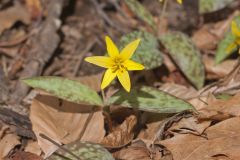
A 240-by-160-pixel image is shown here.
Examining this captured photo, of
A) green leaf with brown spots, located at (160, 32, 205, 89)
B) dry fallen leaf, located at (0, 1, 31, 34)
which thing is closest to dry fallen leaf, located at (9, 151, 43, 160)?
green leaf with brown spots, located at (160, 32, 205, 89)

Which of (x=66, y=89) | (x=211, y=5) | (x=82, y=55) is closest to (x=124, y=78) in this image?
(x=66, y=89)

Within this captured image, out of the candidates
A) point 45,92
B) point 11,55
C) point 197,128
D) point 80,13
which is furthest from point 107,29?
point 197,128

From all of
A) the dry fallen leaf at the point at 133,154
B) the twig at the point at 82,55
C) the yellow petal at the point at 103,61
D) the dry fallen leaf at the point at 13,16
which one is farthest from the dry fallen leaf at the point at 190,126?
the dry fallen leaf at the point at 13,16

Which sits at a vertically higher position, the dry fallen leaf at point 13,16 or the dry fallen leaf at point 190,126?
the dry fallen leaf at point 13,16

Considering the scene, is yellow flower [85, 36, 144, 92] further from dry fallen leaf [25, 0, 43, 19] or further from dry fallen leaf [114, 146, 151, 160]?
dry fallen leaf [25, 0, 43, 19]

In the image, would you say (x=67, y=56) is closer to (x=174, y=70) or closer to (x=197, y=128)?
(x=174, y=70)

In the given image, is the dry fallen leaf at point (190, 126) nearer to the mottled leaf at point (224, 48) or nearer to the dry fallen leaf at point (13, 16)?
the mottled leaf at point (224, 48)
